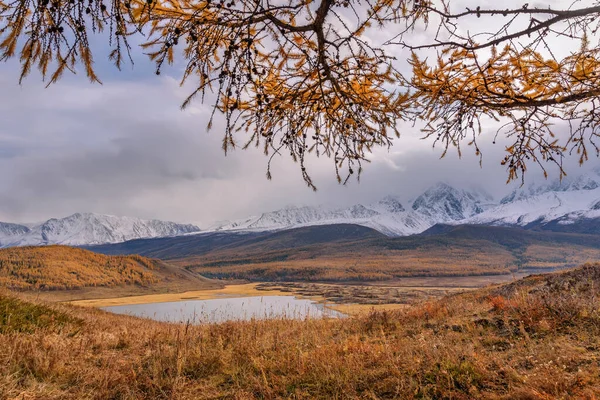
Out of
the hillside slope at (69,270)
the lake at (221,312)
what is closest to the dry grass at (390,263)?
the hillside slope at (69,270)

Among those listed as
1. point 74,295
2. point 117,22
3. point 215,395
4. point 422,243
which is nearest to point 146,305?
point 74,295

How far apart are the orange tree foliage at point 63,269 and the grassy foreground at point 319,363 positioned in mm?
29610

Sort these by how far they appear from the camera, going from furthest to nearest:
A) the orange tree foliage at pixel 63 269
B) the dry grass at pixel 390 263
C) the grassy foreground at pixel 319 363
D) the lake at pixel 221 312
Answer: the dry grass at pixel 390 263 → the orange tree foliage at pixel 63 269 → the lake at pixel 221 312 → the grassy foreground at pixel 319 363

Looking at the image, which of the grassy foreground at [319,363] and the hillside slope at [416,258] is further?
the hillside slope at [416,258]

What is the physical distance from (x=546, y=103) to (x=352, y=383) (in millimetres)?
4055

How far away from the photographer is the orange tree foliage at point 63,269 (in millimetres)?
31344

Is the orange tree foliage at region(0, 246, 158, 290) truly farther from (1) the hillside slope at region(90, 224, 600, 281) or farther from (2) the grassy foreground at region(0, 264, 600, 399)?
(1) the hillside slope at region(90, 224, 600, 281)

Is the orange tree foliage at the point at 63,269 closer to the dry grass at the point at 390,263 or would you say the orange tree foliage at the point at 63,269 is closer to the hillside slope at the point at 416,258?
the dry grass at the point at 390,263

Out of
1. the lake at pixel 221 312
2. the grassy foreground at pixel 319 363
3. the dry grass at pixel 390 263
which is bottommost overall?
the dry grass at pixel 390 263

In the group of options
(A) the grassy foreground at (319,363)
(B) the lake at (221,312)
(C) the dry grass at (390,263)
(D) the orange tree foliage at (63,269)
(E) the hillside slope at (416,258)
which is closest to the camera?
(A) the grassy foreground at (319,363)

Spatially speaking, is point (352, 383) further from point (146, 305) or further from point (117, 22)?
point (146, 305)

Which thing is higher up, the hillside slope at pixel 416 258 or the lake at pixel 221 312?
the lake at pixel 221 312

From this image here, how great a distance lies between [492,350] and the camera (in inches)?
184

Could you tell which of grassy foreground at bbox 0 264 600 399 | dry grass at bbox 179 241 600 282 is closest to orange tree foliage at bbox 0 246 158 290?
grassy foreground at bbox 0 264 600 399
